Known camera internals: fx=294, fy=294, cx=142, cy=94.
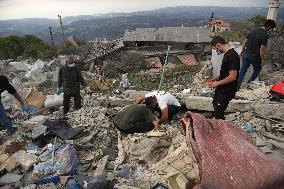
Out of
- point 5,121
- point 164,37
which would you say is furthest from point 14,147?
point 164,37

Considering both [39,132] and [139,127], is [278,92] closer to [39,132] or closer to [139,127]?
[139,127]

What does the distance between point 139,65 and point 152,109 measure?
1575cm

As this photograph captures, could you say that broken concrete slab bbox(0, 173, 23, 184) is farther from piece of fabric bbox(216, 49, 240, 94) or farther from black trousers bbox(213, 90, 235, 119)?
piece of fabric bbox(216, 49, 240, 94)

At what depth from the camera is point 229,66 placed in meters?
4.20

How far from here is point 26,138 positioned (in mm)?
5102

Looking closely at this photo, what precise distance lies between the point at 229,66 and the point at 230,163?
1.79 metres

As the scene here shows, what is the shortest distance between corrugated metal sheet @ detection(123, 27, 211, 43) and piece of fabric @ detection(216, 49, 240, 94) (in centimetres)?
2408

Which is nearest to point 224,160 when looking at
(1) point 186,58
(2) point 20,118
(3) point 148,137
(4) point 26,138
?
(3) point 148,137

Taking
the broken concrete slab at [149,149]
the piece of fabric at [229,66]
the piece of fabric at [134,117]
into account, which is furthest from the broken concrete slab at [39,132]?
the piece of fabric at [229,66]

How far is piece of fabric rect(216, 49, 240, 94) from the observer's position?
4121mm

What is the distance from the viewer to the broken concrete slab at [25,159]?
417 cm

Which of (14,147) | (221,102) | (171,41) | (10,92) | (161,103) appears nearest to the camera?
(221,102)

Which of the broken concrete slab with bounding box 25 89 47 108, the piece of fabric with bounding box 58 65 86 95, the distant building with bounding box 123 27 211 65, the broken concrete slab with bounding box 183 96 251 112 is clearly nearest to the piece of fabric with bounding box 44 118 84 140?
the piece of fabric with bounding box 58 65 86 95

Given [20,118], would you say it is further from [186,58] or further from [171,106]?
[186,58]
